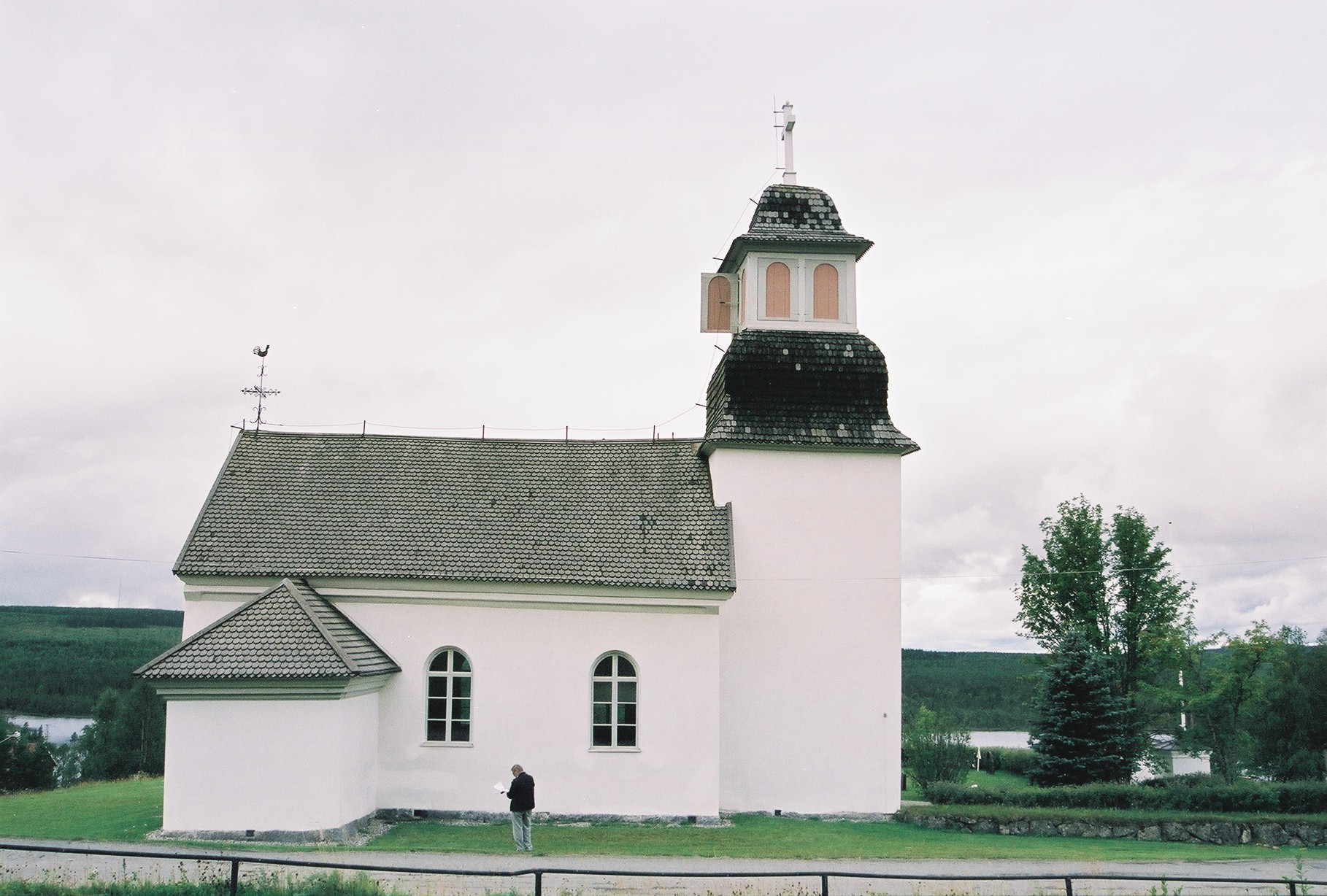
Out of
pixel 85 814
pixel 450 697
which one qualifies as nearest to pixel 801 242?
pixel 450 697

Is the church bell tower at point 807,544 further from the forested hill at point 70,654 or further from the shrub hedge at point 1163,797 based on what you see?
the forested hill at point 70,654

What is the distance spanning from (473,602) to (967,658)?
312 ft

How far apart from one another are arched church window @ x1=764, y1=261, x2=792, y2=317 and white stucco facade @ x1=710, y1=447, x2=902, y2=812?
3640 millimetres

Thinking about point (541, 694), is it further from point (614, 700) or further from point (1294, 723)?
point (1294, 723)

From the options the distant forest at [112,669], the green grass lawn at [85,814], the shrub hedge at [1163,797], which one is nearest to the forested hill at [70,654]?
the distant forest at [112,669]

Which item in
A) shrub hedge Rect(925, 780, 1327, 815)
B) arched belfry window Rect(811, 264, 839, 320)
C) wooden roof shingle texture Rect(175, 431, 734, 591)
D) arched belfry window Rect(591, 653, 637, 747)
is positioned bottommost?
shrub hedge Rect(925, 780, 1327, 815)

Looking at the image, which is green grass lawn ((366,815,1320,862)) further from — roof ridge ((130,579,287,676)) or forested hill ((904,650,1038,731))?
forested hill ((904,650,1038,731))

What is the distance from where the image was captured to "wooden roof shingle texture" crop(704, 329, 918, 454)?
23.4 metres

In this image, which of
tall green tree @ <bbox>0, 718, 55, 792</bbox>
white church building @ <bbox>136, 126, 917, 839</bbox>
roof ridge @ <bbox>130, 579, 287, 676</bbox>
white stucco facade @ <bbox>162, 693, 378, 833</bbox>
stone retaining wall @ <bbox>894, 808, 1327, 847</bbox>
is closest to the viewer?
white stucco facade @ <bbox>162, 693, 378, 833</bbox>

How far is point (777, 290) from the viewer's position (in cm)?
2483

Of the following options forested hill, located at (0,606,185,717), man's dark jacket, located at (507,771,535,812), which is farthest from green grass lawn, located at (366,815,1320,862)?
forested hill, located at (0,606,185,717)

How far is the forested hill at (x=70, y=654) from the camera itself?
242 ft

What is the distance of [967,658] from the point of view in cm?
10750

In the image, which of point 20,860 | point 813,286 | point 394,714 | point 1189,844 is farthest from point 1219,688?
point 20,860
